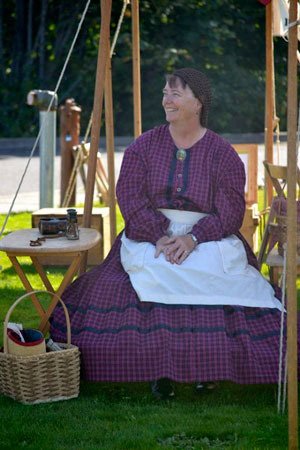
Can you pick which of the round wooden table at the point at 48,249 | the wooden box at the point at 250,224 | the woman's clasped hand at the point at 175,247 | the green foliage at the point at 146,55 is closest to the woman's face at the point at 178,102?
the woman's clasped hand at the point at 175,247

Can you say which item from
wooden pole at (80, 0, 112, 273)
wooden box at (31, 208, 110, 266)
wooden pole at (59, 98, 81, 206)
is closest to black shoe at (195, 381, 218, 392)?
wooden pole at (80, 0, 112, 273)

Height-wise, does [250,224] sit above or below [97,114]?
below

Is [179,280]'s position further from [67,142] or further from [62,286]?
[67,142]

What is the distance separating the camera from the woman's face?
5043 mm

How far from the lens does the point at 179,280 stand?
4750mm

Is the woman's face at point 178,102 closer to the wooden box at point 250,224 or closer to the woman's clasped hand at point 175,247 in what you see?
the woman's clasped hand at point 175,247

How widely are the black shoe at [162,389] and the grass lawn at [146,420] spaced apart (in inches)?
1.5

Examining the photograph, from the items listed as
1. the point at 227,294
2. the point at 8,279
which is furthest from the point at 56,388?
the point at 8,279

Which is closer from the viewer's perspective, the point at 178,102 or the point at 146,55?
the point at 178,102

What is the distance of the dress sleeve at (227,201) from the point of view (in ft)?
16.3

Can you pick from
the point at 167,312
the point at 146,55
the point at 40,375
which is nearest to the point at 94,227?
the point at 167,312

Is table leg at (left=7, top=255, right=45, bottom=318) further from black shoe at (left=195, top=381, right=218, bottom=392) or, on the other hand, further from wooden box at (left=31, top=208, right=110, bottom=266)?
wooden box at (left=31, top=208, right=110, bottom=266)

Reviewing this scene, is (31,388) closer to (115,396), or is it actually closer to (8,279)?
(115,396)

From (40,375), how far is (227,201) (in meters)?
1.18
